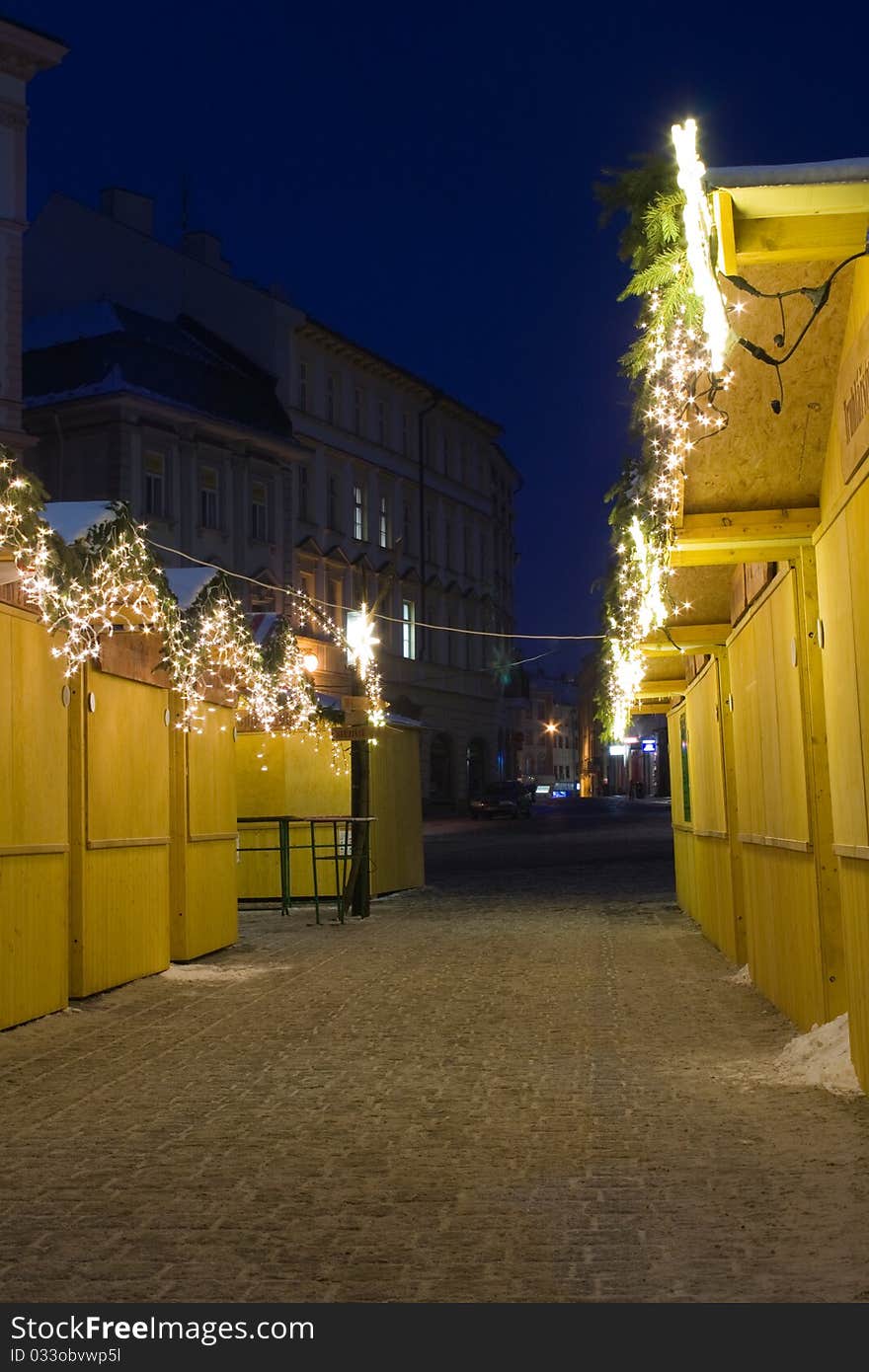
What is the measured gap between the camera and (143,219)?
163ft

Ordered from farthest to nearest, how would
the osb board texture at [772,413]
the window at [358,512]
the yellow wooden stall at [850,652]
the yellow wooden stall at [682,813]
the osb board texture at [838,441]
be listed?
the window at [358,512]
the yellow wooden stall at [682,813]
the osb board texture at [772,413]
the yellow wooden stall at [850,652]
the osb board texture at [838,441]

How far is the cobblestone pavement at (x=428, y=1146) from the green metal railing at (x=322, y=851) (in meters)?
6.30

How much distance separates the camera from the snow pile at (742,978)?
12.7 m

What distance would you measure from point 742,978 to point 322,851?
1216cm

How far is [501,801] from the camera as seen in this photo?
61031mm

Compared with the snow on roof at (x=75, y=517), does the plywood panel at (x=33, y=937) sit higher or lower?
lower

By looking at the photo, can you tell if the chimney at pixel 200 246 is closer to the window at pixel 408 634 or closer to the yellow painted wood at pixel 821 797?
the window at pixel 408 634

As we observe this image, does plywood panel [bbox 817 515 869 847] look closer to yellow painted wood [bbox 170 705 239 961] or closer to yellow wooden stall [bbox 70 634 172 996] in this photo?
yellow wooden stall [bbox 70 634 172 996]

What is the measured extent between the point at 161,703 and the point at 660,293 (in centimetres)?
932

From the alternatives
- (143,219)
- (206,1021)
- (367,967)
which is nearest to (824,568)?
(206,1021)

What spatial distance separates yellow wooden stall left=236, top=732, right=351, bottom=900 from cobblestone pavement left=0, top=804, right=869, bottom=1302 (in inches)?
397

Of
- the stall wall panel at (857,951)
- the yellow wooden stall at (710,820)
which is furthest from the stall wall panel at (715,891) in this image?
the stall wall panel at (857,951)

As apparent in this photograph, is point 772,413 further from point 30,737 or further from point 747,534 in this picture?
point 30,737

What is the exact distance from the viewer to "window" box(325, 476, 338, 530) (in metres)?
54.5
